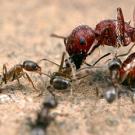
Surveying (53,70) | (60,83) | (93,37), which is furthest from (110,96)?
(53,70)

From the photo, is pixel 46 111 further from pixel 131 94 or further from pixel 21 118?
pixel 131 94

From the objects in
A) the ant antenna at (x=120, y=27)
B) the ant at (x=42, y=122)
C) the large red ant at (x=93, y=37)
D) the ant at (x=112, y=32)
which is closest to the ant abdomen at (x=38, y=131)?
the ant at (x=42, y=122)

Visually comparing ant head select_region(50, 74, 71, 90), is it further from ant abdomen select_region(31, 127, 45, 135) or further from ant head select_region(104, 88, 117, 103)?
ant abdomen select_region(31, 127, 45, 135)

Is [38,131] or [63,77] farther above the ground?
[63,77]

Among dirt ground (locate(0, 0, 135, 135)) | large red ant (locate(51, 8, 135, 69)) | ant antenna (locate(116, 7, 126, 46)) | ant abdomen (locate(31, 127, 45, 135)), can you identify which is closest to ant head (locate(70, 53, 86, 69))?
large red ant (locate(51, 8, 135, 69))

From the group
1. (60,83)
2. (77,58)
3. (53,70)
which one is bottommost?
(60,83)

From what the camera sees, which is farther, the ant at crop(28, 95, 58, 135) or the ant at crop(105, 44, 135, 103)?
the ant at crop(105, 44, 135, 103)

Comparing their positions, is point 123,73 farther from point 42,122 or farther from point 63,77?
point 42,122
